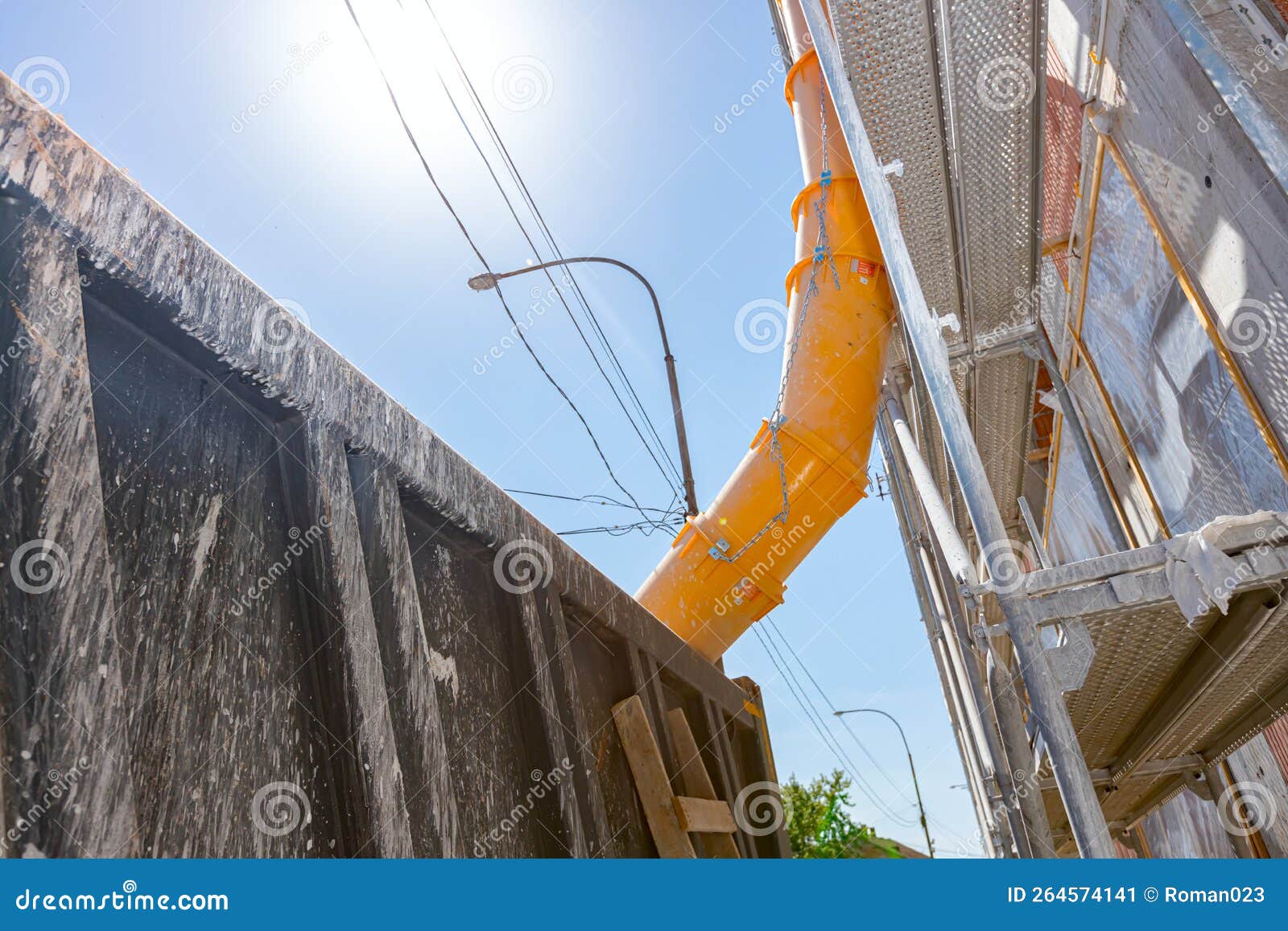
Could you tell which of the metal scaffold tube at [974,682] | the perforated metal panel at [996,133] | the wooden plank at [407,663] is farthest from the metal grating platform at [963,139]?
the wooden plank at [407,663]

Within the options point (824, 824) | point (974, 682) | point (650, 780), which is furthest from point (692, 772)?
point (824, 824)

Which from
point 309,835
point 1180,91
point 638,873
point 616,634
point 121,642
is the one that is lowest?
point 638,873

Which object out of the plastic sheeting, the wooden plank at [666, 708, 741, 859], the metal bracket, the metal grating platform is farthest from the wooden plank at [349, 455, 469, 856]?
the metal grating platform

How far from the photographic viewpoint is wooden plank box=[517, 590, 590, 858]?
88.0 inches

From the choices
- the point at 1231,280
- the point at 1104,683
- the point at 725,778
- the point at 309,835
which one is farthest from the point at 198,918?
the point at 1231,280

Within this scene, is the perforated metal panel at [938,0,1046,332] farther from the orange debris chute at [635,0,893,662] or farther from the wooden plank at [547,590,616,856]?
the wooden plank at [547,590,616,856]

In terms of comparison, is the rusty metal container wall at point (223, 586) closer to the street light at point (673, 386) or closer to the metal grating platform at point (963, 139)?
the metal grating platform at point (963, 139)

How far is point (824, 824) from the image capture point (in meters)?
26.3

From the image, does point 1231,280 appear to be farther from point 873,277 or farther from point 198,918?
point 198,918

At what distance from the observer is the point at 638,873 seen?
160cm

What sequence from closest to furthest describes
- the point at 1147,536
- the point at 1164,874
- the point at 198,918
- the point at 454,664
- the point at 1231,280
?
the point at 198,918
the point at 1164,874
the point at 454,664
the point at 1231,280
the point at 1147,536

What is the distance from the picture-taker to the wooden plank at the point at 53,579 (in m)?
1.04

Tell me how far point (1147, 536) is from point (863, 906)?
5.10 metres

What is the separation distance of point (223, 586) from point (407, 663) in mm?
428
